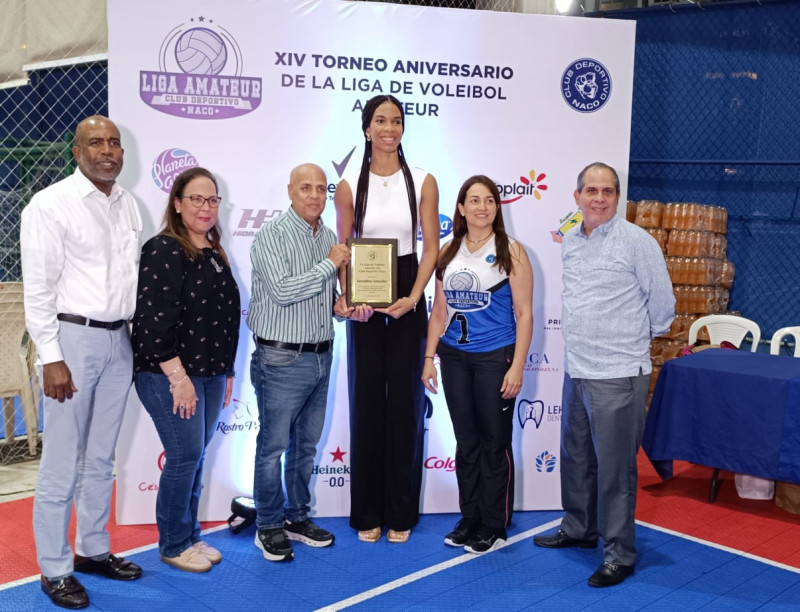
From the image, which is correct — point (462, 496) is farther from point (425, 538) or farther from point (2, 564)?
point (2, 564)

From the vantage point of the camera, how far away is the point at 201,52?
375cm

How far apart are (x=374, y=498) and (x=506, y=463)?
0.70 metres

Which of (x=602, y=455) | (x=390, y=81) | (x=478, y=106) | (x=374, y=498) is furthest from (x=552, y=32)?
(x=374, y=498)

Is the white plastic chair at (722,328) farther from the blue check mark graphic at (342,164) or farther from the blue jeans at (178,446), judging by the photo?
the blue jeans at (178,446)

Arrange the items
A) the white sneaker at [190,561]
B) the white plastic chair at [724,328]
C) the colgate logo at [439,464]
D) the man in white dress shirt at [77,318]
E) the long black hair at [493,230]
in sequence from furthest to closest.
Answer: the white plastic chair at [724,328] → the colgate logo at [439,464] → the long black hair at [493,230] → the white sneaker at [190,561] → the man in white dress shirt at [77,318]

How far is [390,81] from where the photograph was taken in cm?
394

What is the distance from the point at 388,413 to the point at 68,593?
5.17ft

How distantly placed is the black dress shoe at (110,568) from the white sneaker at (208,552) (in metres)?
0.27

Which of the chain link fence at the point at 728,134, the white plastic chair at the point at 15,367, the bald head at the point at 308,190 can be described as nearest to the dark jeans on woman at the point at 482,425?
the bald head at the point at 308,190

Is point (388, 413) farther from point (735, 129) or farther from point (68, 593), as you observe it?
point (735, 129)

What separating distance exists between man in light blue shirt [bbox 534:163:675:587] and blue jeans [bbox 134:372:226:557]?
1.62 meters

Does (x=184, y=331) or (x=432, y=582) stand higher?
(x=184, y=331)

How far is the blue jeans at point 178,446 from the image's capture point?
3125 millimetres

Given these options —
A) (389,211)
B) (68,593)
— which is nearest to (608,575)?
(389,211)
